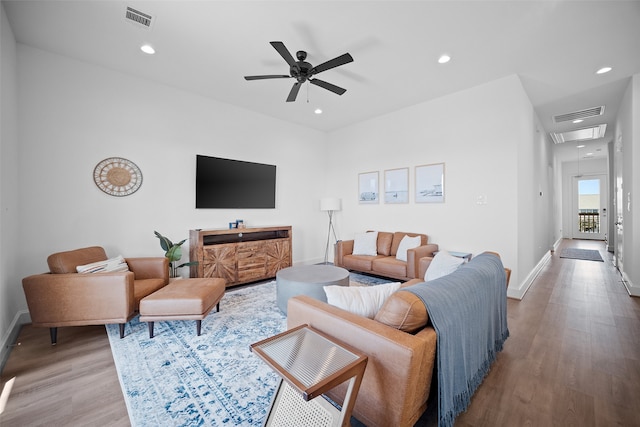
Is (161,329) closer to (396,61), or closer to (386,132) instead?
(396,61)

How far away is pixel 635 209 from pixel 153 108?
7.03m

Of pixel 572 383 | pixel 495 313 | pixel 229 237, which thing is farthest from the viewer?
pixel 229 237

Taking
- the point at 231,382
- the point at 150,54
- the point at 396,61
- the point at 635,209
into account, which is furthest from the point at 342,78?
the point at 635,209

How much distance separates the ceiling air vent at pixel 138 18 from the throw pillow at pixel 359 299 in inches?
121

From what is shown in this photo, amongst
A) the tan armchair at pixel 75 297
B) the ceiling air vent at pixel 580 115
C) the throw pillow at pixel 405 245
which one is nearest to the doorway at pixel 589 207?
the ceiling air vent at pixel 580 115

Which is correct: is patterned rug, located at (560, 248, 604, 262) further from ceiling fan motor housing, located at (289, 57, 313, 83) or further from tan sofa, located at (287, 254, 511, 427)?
ceiling fan motor housing, located at (289, 57, 313, 83)

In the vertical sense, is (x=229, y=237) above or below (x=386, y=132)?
below

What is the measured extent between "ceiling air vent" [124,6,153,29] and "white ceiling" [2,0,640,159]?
52 millimetres

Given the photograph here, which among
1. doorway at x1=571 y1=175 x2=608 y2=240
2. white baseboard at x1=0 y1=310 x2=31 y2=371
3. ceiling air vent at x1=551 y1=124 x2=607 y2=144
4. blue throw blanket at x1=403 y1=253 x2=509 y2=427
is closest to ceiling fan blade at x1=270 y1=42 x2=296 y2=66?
blue throw blanket at x1=403 y1=253 x2=509 y2=427

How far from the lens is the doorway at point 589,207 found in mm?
8945

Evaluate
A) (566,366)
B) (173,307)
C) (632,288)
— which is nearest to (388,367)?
(566,366)

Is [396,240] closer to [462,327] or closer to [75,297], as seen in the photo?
[462,327]

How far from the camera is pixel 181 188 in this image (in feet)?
13.4

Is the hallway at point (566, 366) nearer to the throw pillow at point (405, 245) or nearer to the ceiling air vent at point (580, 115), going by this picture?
the throw pillow at point (405, 245)
